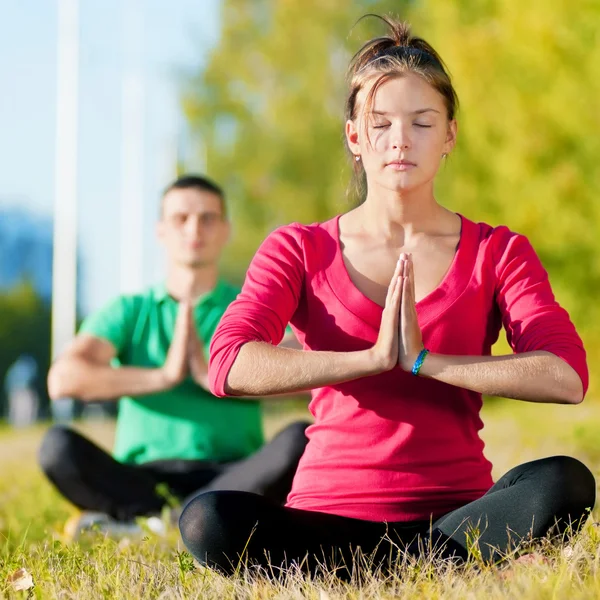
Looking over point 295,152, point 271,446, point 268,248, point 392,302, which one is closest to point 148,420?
point 271,446

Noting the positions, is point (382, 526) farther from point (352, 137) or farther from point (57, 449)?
point (57, 449)

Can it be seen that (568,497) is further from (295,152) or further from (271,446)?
(295,152)

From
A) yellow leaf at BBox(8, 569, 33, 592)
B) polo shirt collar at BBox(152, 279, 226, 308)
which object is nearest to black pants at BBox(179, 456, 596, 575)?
yellow leaf at BBox(8, 569, 33, 592)

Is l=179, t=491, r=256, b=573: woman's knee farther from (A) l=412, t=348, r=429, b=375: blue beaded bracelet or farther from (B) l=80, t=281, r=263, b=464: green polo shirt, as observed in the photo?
(B) l=80, t=281, r=263, b=464: green polo shirt

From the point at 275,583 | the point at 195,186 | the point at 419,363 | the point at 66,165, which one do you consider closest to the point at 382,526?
the point at 275,583

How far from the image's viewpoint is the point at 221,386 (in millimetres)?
3041

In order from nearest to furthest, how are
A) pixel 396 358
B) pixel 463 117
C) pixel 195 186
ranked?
pixel 396 358 < pixel 195 186 < pixel 463 117

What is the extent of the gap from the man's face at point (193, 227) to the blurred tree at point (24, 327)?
111ft

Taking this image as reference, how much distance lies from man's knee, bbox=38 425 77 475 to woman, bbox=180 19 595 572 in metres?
2.17

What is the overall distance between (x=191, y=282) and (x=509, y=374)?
9.61ft

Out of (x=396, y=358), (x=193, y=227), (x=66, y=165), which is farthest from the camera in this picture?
(x=66, y=165)

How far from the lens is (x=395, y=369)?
3176 millimetres

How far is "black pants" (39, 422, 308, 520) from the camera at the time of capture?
16.8ft

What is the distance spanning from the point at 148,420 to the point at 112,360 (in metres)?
0.34
